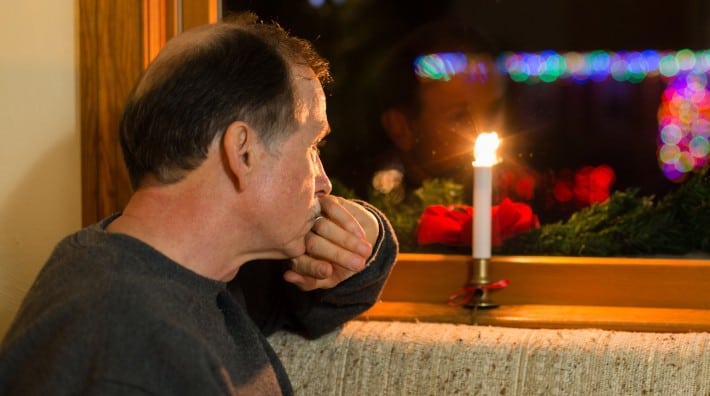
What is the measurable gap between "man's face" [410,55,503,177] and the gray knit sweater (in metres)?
0.74

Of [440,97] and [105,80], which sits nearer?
[105,80]

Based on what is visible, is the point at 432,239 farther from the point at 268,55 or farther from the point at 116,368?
the point at 116,368

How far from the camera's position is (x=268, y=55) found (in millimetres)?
1300

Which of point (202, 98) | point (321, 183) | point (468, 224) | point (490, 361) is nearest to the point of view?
point (202, 98)

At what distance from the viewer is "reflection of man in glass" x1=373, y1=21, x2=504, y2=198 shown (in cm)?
194

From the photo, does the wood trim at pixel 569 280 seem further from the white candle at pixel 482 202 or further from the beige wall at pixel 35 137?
the beige wall at pixel 35 137

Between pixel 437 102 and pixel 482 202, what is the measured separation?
0.97 ft

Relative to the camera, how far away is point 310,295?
1.65m

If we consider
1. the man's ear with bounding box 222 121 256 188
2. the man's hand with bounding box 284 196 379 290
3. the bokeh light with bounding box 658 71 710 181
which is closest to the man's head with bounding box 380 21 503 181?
the bokeh light with bounding box 658 71 710 181

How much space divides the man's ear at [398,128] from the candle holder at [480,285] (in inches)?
12.8

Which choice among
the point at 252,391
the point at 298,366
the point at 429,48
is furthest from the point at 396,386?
the point at 429,48

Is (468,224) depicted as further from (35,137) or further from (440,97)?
(35,137)

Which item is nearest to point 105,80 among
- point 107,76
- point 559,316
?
point 107,76

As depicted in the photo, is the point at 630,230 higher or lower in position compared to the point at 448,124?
lower
